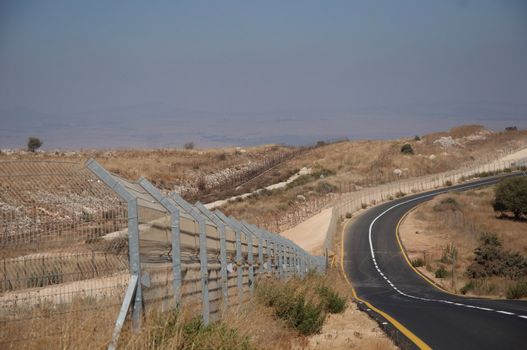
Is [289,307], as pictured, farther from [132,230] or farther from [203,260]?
[132,230]

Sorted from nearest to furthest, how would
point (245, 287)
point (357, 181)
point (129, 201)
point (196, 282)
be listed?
point (129, 201) → point (196, 282) → point (245, 287) → point (357, 181)

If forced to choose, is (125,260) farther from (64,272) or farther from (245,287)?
(245,287)

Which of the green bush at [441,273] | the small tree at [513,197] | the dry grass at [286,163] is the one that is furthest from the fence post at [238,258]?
the small tree at [513,197]

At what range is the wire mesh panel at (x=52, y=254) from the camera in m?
5.69

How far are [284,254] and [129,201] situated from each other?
616 inches

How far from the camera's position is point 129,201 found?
6820mm

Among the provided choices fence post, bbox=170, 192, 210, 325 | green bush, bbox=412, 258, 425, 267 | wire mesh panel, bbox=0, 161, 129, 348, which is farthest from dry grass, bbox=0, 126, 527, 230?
wire mesh panel, bbox=0, 161, 129, 348

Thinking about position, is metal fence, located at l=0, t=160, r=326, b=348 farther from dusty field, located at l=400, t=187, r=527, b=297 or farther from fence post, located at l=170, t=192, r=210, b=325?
dusty field, located at l=400, t=187, r=527, b=297

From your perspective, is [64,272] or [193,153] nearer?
[64,272]

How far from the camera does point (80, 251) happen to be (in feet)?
20.6

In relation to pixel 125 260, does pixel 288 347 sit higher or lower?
lower

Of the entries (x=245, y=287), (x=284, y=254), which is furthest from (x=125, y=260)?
(x=284, y=254)

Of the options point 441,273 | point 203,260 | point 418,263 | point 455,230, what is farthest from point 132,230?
point 455,230

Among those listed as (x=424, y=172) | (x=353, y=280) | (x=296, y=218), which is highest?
(x=424, y=172)
